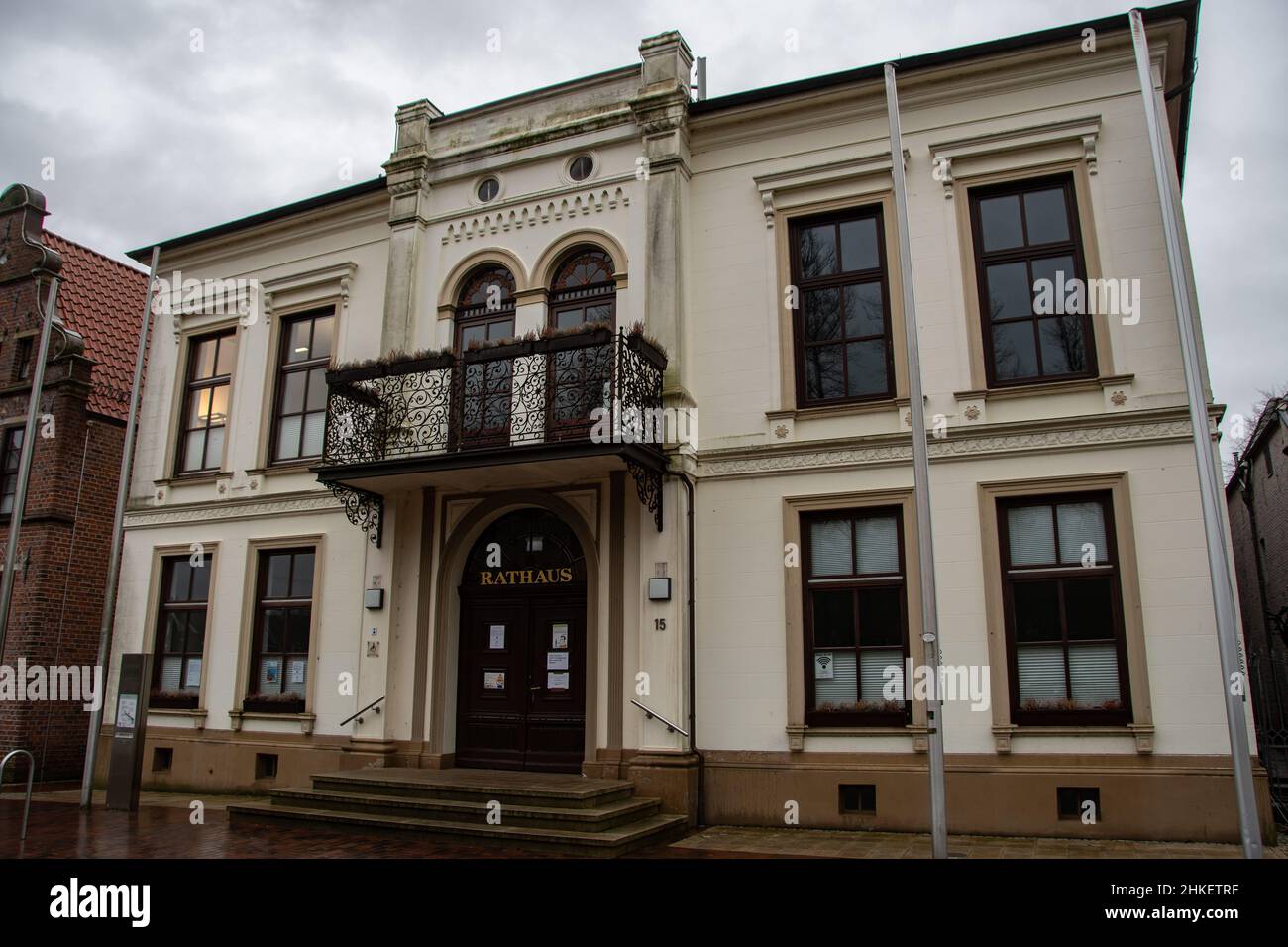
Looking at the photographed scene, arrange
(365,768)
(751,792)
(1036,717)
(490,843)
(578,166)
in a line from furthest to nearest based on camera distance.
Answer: (578,166) < (365,768) < (751,792) < (1036,717) < (490,843)

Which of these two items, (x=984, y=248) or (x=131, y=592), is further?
(x=131, y=592)

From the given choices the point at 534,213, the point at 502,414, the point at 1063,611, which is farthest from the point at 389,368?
Result: the point at 1063,611

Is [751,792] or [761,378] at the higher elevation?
[761,378]

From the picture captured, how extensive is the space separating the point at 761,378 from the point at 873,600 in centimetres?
306

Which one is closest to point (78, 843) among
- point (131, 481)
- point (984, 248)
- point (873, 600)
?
point (131, 481)

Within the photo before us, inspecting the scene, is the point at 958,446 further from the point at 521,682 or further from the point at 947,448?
the point at 521,682

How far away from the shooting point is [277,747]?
44.8 ft

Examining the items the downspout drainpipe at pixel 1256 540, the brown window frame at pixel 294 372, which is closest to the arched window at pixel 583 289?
the brown window frame at pixel 294 372

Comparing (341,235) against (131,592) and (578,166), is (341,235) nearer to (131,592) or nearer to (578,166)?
(578,166)

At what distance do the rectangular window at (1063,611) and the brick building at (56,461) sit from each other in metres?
14.4

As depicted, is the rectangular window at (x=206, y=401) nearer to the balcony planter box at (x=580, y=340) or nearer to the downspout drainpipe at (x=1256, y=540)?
the balcony planter box at (x=580, y=340)

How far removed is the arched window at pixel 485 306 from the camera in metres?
13.5

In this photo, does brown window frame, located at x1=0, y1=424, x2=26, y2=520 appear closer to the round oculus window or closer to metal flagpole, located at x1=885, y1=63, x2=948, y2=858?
the round oculus window

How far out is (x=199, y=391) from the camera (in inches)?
637
